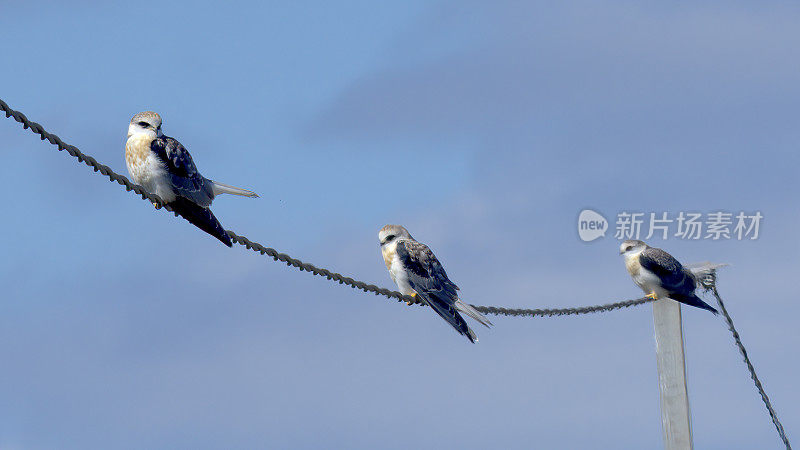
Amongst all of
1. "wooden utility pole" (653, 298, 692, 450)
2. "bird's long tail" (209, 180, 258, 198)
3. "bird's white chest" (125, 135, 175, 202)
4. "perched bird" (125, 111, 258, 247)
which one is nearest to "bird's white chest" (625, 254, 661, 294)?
"wooden utility pole" (653, 298, 692, 450)

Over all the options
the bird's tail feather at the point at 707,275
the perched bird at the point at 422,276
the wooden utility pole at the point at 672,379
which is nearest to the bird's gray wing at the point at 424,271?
the perched bird at the point at 422,276

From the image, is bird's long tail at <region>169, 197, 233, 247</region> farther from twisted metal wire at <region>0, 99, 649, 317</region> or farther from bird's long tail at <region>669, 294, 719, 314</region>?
bird's long tail at <region>669, 294, 719, 314</region>

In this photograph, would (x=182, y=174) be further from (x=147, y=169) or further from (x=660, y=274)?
(x=660, y=274)

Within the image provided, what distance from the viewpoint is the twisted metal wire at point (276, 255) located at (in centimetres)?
578

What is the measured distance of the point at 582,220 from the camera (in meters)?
11.8

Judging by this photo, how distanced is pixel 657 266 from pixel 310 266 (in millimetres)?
6146

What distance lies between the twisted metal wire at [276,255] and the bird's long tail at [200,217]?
0.09m

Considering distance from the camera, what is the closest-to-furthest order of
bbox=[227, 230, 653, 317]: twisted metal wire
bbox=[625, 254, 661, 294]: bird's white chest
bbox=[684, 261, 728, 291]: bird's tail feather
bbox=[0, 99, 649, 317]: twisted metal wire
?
1. bbox=[0, 99, 649, 317]: twisted metal wire
2. bbox=[227, 230, 653, 317]: twisted metal wire
3. bbox=[684, 261, 728, 291]: bird's tail feather
4. bbox=[625, 254, 661, 294]: bird's white chest

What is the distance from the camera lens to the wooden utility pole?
9.45 metres

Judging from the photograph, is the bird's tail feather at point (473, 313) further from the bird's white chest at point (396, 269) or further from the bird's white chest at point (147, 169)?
the bird's white chest at point (147, 169)

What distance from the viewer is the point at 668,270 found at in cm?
1227

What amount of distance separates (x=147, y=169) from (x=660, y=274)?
259 inches

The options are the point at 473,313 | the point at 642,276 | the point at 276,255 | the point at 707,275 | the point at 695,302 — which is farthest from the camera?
the point at 642,276

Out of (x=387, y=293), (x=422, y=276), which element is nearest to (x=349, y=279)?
(x=387, y=293)
